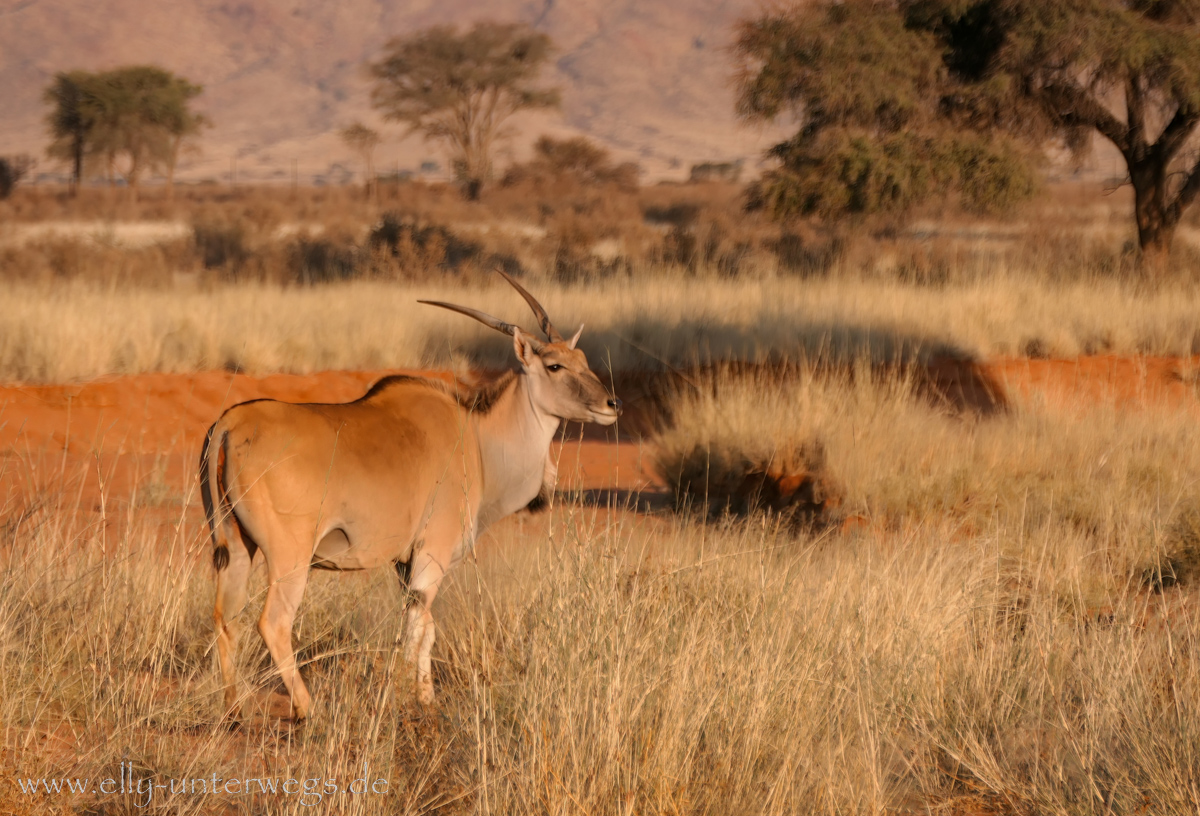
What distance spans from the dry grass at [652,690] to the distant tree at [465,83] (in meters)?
43.8

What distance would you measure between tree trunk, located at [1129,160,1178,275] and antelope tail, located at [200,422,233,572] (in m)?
15.2

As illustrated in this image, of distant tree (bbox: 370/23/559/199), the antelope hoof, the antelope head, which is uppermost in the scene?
distant tree (bbox: 370/23/559/199)

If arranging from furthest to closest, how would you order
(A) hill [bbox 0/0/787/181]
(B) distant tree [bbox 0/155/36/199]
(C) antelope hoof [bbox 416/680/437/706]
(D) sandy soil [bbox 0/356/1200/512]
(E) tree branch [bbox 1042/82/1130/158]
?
(A) hill [bbox 0/0/787/181] < (B) distant tree [bbox 0/155/36/199] < (E) tree branch [bbox 1042/82/1130/158] < (D) sandy soil [bbox 0/356/1200/512] < (C) antelope hoof [bbox 416/680/437/706]

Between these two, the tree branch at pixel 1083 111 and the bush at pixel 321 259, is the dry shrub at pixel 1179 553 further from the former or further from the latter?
the bush at pixel 321 259

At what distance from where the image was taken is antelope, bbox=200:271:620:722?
4059mm

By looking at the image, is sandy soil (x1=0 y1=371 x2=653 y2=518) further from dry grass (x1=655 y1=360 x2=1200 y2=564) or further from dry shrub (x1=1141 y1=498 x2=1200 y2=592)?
dry shrub (x1=1141 y1=498 x2=1200 y2=592)

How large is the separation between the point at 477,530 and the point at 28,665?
5.71ft

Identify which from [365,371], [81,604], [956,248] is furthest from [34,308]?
[956,248]

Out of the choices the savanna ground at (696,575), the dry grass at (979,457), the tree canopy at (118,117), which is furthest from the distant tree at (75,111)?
the dry grass at (979,457)

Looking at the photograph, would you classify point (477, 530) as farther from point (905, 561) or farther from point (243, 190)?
point (243, 190)

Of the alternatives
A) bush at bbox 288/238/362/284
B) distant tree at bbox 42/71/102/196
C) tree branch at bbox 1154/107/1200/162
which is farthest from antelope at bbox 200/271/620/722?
distant tree at bbox 42/71/102/196

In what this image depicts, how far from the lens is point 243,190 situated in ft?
197

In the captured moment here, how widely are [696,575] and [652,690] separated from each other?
3.47 ft

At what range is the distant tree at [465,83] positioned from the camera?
49250mm
